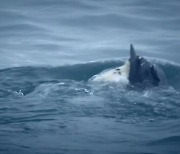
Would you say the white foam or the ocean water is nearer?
the ocean water

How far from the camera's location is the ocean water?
7.15 metres

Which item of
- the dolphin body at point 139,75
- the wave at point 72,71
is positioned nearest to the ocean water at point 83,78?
the wave at point 72,71

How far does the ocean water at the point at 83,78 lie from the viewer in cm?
715

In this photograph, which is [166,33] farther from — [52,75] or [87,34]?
[52,75]

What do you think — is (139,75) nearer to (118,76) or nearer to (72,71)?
(118,76)

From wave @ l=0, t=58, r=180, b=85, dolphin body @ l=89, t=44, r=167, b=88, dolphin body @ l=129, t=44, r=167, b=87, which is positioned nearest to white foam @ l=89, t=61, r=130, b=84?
dolphin body @ l=89, t=44, r=167, b=88

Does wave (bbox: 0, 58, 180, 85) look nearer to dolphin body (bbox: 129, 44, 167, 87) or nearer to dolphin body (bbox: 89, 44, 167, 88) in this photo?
dolphin body (bbox: 89, 44, 167, 88)

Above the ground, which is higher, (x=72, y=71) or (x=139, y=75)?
(x=72, y=71)

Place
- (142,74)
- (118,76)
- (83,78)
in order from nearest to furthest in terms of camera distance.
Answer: (142,74) < (118,76) < (83,78)

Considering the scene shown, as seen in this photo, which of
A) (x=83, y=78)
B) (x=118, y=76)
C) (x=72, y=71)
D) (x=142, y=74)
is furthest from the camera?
(x=72, y=71)

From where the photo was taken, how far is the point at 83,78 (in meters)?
13.3

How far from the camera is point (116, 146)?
6.88 meters

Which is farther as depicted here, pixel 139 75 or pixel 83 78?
pixel 83 78

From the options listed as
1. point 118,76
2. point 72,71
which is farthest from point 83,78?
point 118,76
